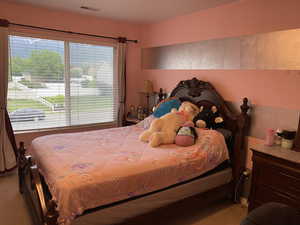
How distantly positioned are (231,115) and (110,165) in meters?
1.70

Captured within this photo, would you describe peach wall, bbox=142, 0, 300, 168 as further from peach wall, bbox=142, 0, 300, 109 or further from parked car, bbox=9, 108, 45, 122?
parked car, bbox=9, 108, 45, 122

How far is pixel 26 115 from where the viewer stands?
3.50 metres

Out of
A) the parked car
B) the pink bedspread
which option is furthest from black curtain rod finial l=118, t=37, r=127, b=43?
the pink bedspread

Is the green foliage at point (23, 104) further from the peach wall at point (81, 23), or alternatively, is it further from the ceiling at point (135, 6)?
the ceiling at point (135, 6)

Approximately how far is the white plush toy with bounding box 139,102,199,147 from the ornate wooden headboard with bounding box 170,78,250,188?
10.0 inches

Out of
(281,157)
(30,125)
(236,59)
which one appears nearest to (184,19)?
(236,59)

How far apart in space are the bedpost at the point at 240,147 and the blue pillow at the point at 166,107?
3.07 ft

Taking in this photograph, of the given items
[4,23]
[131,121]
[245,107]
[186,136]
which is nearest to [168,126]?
[186,136]

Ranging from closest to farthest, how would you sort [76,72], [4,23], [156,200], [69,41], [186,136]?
[156,200] → [186,136] → [4,23] → [69,41] → [76,72]

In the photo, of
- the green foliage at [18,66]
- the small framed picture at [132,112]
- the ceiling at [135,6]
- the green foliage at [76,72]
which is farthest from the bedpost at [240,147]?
the green foliage at [18,66]

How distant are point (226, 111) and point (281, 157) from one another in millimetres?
966

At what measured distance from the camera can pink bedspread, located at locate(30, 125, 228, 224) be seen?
65.9 inches

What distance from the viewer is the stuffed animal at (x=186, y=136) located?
8.29 feet

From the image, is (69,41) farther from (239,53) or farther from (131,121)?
(239,53)
